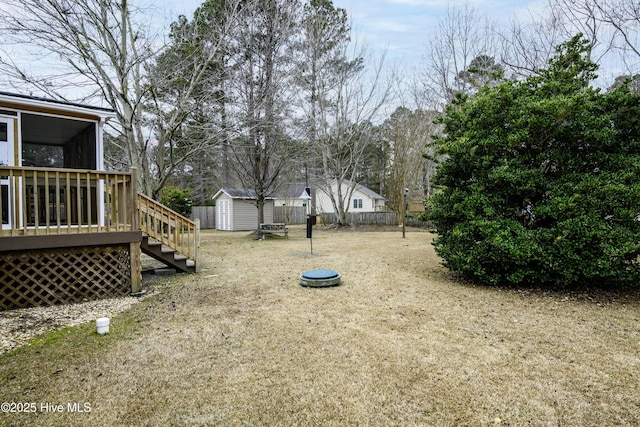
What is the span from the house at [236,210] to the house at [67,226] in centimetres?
1322

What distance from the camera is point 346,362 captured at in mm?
3279

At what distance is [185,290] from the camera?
20.0 ft

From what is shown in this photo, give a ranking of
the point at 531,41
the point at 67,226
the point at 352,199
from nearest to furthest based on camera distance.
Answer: the point at 67,226 → the point at 531,41 → the point at 352,199

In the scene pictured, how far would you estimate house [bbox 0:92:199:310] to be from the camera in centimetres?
488

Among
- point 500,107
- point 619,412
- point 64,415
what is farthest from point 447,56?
point 64,415

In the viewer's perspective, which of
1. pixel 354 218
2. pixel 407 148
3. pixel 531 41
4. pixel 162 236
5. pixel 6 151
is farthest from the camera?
pixel 354 218

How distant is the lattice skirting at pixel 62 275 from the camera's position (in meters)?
4.84

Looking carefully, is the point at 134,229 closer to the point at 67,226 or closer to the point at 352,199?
the point at 67,226

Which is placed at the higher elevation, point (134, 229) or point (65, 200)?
point (65, 200)

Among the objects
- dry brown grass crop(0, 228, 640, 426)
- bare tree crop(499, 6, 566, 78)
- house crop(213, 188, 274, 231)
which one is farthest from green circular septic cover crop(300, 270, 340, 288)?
house crop(213, 188, 274, 231)

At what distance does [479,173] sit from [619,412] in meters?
4.38

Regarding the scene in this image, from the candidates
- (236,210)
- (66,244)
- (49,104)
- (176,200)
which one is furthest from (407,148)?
(66,244)

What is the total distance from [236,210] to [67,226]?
50.7ft

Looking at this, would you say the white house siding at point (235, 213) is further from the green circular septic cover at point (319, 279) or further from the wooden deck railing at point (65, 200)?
the green circular septic cover at point (319, 279)
